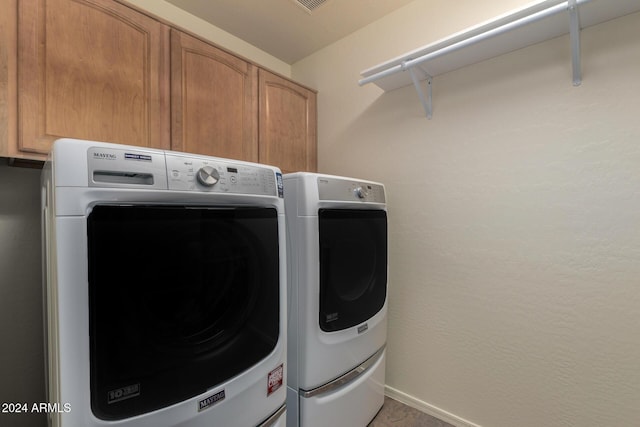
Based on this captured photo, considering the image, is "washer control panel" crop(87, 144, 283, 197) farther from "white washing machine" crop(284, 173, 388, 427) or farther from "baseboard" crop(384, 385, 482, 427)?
"baseboard" crop(384, 385, 482, 427)

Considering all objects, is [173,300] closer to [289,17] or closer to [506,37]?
[506,37]

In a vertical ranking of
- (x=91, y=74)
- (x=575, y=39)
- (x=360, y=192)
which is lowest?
(x=360, y=192)

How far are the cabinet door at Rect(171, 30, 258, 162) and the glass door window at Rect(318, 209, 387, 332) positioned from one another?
761mm

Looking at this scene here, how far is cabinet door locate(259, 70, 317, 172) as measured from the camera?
5.71 feet

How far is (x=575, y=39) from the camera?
3.71 feet

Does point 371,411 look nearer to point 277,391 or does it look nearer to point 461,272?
point 277,391

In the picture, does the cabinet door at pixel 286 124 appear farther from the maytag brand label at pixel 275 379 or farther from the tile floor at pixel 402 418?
the tile floor at pixel 402 418

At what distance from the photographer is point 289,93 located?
1926 millimetres

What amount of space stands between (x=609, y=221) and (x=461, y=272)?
639 millimetres

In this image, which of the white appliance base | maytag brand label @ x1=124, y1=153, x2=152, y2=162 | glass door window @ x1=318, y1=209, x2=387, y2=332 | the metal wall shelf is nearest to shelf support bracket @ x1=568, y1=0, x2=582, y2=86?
the metal wall shelf

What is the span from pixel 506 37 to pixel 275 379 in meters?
1.74

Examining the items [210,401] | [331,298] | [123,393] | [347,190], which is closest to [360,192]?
[347,190]

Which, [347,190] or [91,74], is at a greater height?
[91,74]

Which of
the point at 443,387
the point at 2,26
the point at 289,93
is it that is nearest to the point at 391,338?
the point at 443,387
